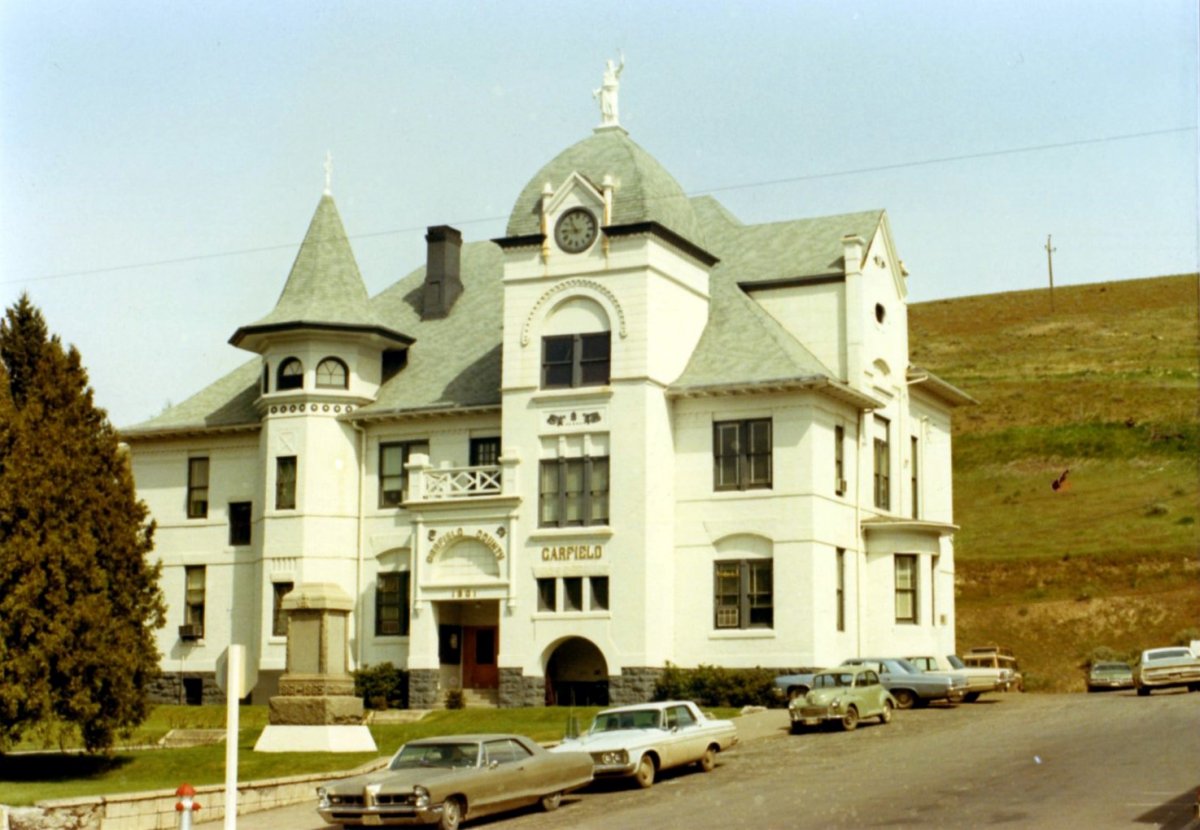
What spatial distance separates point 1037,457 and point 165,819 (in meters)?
76.3

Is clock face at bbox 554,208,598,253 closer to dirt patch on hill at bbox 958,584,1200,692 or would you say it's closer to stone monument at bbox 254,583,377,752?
stone monument at bbox 254,583,377,752

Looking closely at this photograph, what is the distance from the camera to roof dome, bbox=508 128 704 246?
4438cm

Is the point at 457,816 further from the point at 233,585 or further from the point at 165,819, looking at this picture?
the point at 233,585

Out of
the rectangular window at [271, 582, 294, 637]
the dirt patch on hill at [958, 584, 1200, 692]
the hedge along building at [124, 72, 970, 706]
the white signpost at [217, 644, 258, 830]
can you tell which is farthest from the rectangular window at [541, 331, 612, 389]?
the dirt patch on hill at [958, 584, 1200, 692]

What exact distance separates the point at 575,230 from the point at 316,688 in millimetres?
16044

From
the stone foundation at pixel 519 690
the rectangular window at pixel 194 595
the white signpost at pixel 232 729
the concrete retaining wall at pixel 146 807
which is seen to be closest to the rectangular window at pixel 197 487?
the rectangular window at pixel 194 595

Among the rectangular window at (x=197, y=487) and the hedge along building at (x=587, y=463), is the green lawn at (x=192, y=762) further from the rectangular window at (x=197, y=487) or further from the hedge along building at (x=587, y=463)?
the rectangular window at (x=197, y=487)

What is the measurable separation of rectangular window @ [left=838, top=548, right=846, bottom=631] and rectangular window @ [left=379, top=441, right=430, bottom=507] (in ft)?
40.7

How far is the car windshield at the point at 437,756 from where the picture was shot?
24844 millimetres

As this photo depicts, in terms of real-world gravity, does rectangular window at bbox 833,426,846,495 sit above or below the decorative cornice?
below

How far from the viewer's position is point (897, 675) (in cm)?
3969

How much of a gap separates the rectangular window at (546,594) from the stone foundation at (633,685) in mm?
2692

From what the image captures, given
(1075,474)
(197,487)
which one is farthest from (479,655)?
(1075,474)

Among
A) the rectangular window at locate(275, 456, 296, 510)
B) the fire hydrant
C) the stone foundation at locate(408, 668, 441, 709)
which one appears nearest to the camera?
the fire hydrant
